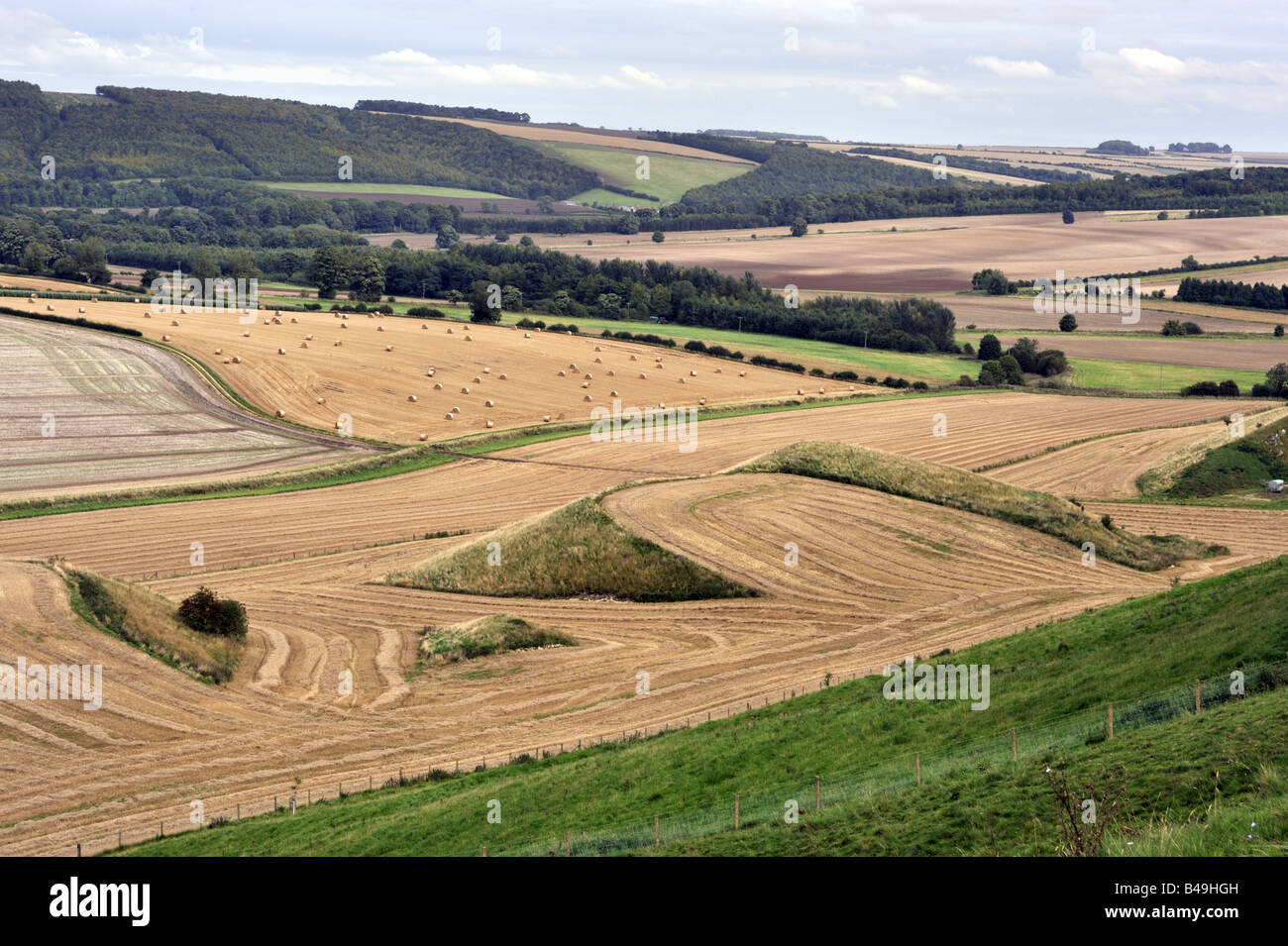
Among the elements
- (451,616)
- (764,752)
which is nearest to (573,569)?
(451,616)

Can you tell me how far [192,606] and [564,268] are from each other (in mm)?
119964

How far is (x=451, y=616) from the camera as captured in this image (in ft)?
161

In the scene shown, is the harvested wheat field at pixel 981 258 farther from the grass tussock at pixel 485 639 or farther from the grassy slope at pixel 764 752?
the grassy slope at pixel 764 752

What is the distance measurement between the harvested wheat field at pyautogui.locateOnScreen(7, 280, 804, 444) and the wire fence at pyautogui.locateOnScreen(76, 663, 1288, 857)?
56.1 meters

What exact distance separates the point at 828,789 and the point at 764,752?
4.20 metres

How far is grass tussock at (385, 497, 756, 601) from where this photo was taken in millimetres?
50625

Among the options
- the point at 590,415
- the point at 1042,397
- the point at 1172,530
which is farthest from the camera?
the point at 1042,397

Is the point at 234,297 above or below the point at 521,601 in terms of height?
above

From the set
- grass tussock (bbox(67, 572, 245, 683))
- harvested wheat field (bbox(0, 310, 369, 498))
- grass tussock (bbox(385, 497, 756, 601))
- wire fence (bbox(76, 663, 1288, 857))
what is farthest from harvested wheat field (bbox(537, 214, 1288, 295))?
wire fence (bbox(76, 663, 1288, 857))

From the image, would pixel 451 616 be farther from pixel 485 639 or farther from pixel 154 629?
pixel 154 629

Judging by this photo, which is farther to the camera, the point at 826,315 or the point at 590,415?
the point at 826,315

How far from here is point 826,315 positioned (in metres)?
136
